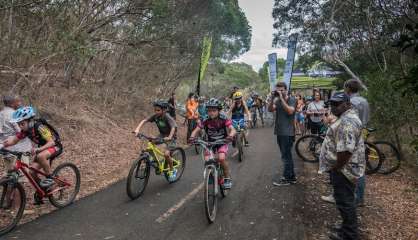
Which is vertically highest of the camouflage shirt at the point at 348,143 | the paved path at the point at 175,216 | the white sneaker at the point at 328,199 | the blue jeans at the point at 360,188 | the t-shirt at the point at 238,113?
the t-shirt at the point at 238,113

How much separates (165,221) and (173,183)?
2.44 metres

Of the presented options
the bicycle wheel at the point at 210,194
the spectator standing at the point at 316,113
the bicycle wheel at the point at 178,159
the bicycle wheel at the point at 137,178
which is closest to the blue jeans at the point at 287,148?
the bicycle wheel at the point at 210,194

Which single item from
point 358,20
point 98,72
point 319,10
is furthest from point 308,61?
point 98,72

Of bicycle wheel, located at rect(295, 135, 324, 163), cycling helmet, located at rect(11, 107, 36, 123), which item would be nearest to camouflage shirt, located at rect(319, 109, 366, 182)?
cycling helmet, located at rect(11, 107, 36, 123)

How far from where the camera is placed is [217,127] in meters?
7.02

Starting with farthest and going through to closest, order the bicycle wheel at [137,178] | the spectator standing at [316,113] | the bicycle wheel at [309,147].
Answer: the spectator standing at [316,113], the bicycle wheel at [309,147], the bicycle wheel at [137,178]

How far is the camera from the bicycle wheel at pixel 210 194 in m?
5.73

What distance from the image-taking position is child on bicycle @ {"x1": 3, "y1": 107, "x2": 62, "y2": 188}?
6.08m

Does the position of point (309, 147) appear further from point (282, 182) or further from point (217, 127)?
point (217, 127)

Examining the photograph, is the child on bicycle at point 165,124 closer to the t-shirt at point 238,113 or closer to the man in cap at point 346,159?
the man in cap at point 346,159

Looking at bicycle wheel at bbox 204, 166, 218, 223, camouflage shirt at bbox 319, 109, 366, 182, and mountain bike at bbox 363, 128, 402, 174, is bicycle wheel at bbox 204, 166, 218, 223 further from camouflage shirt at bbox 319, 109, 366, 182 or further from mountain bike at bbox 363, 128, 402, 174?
mountain bike at bbox 363, 128, 402, 174

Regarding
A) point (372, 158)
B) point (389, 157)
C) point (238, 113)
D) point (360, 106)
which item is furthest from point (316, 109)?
point (360, 106)

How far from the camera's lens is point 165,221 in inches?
234

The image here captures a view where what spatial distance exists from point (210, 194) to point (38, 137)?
3014 millimetres
